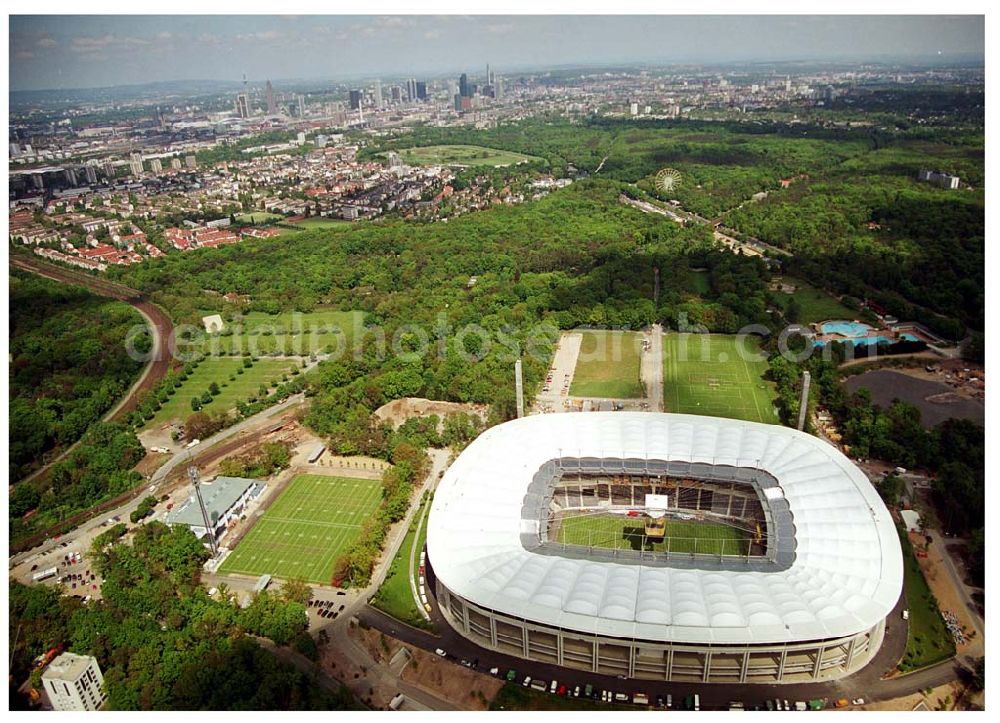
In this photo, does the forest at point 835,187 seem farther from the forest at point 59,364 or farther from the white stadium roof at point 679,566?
the forest at point 59,364

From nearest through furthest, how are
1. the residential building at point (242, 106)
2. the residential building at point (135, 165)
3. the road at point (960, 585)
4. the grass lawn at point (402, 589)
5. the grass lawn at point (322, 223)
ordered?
the road at point (960, 585), the grass lawn at point (402, 589), the grass lawn at point (322, 223), the residential building at point (135, 165), the residential building at point (242, 106)

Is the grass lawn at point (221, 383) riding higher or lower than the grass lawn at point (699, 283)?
lower

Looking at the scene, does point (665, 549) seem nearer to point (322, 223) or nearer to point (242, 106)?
point (322, 223)

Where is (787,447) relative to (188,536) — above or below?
above

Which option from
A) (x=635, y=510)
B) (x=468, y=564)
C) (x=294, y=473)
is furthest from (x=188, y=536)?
(x=635, y=510)

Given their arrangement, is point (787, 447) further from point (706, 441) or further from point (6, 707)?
point (6, 707)

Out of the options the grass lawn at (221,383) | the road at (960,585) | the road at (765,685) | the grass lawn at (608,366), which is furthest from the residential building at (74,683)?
the road at (960,585)

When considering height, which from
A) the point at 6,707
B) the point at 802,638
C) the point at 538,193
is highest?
the point at 538,193

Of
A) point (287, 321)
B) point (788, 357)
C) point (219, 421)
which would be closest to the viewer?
point (219, 421)
